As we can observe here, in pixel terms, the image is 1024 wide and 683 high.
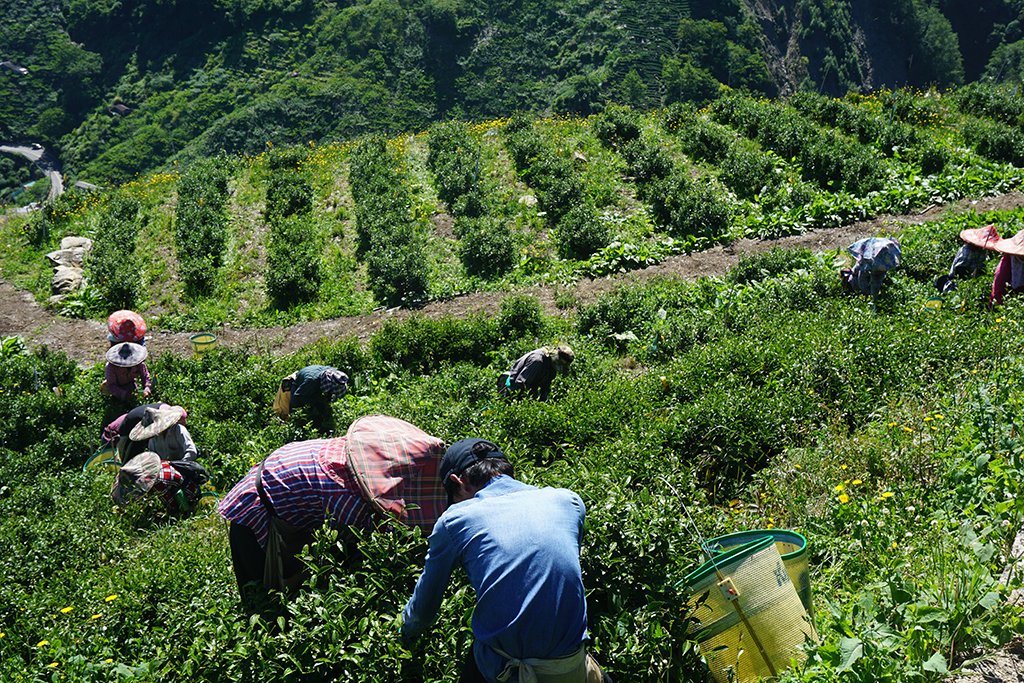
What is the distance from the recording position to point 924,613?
3.08 m

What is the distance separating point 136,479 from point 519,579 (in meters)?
4.87

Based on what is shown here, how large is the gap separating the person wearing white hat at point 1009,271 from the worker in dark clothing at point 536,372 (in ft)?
14.6

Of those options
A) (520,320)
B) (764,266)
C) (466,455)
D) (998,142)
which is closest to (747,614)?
(466,455)

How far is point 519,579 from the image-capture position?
2.86m

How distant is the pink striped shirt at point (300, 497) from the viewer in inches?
156

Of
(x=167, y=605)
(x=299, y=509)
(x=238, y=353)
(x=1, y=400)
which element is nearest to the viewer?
(x=299, y=509)

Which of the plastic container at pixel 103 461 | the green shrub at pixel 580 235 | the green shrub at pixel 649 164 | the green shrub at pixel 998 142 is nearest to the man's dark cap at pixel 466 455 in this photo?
the plastic container at pixel 103 461

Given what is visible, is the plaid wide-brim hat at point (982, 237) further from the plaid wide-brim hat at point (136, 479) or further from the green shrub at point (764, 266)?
the plaid wide-brim hat at point (136, 479)

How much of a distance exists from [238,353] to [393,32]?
192 ft

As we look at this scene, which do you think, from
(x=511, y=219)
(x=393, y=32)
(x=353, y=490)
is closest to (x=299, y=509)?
(x=353, y=490)

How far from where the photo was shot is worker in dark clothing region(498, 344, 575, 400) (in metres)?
8.07

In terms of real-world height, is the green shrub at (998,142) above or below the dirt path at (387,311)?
above

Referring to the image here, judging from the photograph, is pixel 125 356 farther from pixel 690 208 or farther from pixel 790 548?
pixel 690 208

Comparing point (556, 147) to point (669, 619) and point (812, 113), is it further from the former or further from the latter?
point (669, 619)
